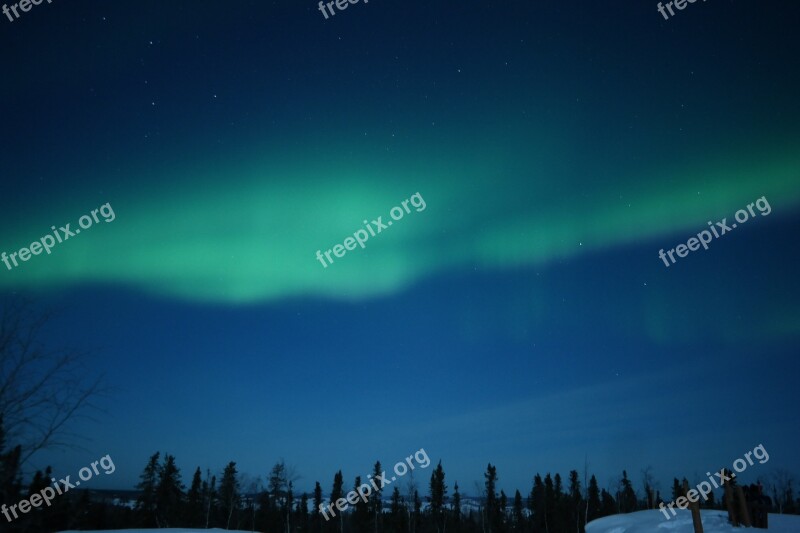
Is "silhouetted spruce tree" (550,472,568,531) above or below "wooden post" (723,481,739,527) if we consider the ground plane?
below

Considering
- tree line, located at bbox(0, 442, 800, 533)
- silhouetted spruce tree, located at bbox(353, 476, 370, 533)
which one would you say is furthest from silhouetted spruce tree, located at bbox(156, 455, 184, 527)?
silhouetted spruce tree, located at bbox(353, 476, 370, 533)

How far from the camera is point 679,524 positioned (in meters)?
18.5

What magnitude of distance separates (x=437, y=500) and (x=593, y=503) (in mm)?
28065

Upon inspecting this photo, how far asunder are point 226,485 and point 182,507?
704cm

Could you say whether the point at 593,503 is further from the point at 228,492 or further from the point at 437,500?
the point at 228,492

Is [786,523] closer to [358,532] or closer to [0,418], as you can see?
[0,418]

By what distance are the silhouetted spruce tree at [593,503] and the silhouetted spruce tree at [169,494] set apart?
207 feet

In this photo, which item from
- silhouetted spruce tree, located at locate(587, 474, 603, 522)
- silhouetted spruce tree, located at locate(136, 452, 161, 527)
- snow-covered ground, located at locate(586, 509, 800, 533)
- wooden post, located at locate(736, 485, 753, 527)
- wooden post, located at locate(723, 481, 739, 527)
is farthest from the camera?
silhouetted spruce tree, located at locate(587, 474, 603, 522)

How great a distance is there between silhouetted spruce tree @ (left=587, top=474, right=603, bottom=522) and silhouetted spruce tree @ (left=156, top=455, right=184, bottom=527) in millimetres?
63132

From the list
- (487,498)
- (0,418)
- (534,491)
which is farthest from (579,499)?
(0,418)

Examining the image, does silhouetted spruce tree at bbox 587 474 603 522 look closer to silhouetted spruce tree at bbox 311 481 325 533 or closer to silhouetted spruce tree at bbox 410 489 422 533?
silhouetted spruce tree at bbox 410 489 422 533

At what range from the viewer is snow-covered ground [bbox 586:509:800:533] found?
17.6 meters

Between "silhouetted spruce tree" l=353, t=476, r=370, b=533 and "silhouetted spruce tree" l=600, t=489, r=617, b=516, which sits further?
"silhouetted spruce tree" l=600, t=489, r=617, b=516

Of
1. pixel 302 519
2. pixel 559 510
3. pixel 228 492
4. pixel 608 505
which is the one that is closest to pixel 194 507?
pixel 228 492
